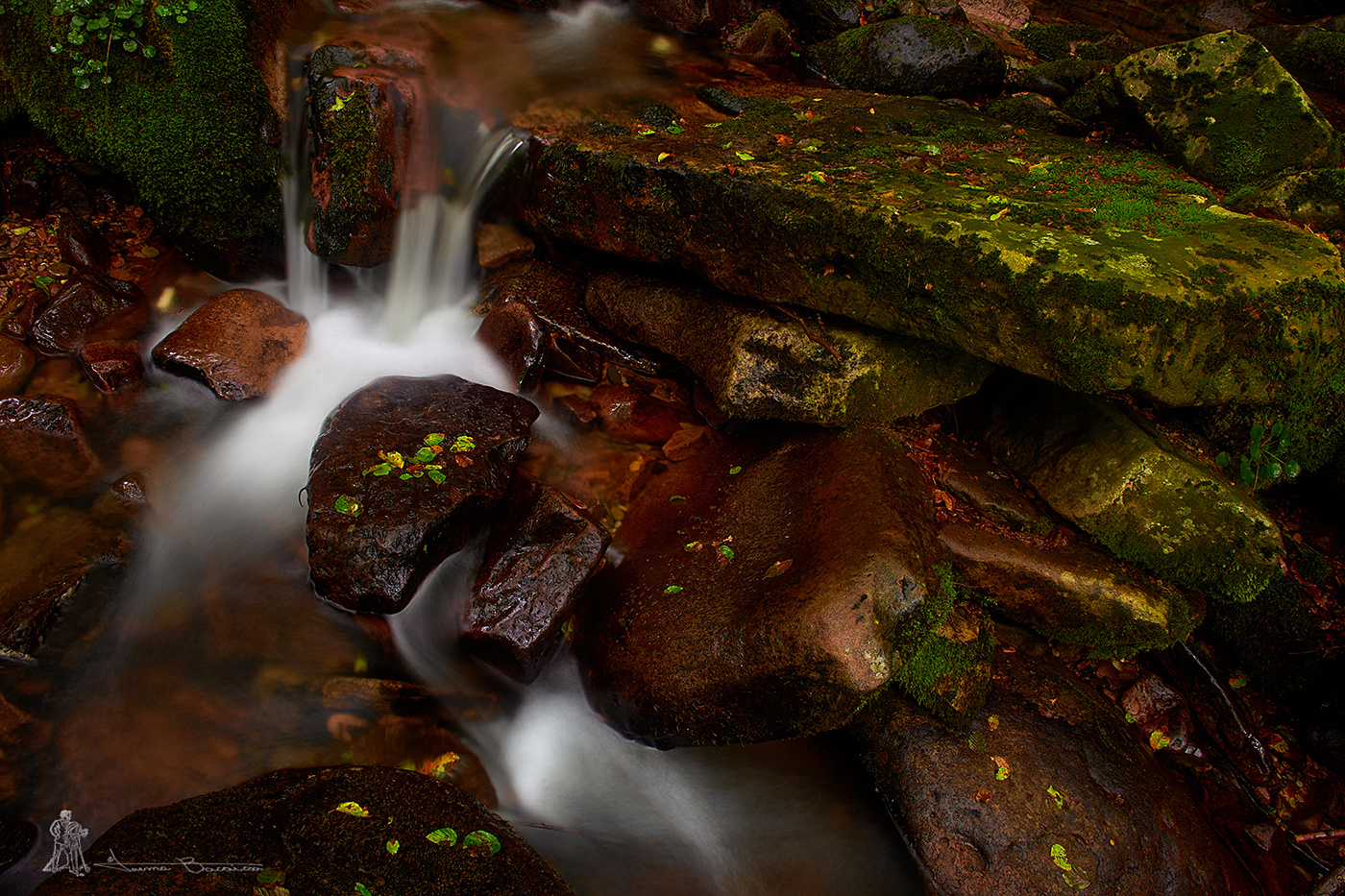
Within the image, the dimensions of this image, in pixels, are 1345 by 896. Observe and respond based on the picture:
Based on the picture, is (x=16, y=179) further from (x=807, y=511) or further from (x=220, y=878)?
(x=807, y=511)

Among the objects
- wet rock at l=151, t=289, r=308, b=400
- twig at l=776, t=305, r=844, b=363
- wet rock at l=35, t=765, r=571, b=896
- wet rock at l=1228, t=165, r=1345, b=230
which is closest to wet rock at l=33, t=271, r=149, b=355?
wet rock at l=151, t=289, r=308, b=400

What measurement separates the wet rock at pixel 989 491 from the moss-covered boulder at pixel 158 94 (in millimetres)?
5725

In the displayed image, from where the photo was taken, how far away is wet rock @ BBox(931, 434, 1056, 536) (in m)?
4.16

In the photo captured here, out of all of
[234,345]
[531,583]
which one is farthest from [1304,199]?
[234,345]

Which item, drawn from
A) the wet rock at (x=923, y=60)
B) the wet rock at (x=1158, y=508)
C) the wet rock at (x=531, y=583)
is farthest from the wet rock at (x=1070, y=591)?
the wet rock at (x=923, y=60)

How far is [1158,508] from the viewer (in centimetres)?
393

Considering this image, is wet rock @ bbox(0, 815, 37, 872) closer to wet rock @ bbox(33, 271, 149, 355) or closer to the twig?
wet rock @ bbox(33, 271, 149, 355)

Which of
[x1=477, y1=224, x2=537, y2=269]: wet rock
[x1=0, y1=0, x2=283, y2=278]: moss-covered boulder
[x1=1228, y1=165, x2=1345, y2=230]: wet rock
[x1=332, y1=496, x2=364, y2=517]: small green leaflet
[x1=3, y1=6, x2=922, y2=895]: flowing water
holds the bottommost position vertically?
[x1=3, y1=6, x2=922, y2=895]: flowing water

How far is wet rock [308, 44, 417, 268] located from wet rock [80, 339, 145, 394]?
158cm

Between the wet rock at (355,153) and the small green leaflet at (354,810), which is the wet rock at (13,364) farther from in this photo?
the small green leaflet at (354,810)

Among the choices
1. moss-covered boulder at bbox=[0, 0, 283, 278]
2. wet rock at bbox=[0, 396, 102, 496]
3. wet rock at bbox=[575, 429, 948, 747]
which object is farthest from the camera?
moss-covered boulder at bbox=[0, 0, 283, 278]

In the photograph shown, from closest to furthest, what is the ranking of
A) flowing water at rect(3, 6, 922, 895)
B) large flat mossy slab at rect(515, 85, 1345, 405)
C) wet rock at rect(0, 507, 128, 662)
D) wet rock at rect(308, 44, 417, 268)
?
large flat mossy slab at rect(515, 85, 1345, 405)
flowing water at rect(3, 6, 922, 895)
wet rock at rect(0, 507, 128, 662)
wet rock at rect(308, 44, 417, 268)

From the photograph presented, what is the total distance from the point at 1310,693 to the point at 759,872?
3.68 meters

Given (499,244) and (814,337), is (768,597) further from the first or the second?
(499,244)
